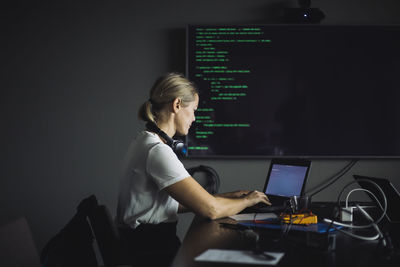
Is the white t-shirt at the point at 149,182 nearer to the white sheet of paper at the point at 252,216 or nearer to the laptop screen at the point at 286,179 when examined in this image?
the white sheet of paper at the point at 252,216

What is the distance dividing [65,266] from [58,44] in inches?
93.4

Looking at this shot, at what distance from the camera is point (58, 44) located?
10.4 feet

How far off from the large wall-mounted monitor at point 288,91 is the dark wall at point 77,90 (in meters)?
0.18

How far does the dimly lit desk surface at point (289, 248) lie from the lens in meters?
1.14

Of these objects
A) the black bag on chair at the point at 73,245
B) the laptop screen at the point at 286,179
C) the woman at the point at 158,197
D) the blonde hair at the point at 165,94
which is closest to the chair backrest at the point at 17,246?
the black bag on chair at the point at 73,245

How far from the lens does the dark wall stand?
317 centimetres

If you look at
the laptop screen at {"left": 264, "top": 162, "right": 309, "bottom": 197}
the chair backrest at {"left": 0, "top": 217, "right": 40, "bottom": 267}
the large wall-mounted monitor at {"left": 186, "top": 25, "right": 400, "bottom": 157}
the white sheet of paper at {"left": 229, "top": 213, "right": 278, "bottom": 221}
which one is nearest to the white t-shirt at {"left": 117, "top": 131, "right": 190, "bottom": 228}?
the white sheet of paper at {"left": 229, "top": 213, "right": 278, "bottom": 221}

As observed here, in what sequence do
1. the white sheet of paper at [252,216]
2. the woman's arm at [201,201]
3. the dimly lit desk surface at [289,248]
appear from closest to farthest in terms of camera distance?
the dimly lit desk surface at [289,248]
the woman's arm at [201,201]
the white sheet of paper at [252,216]

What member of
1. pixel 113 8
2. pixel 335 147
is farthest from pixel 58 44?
pixel 335 147

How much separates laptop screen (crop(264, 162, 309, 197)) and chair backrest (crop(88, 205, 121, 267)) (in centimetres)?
103

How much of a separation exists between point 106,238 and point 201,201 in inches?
18.9

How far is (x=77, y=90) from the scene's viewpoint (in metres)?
3.17

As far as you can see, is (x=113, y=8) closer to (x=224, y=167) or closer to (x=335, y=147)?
(x=224, y=167)

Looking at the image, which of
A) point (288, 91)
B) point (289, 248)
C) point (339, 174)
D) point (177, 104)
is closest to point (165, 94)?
point (177, 104)
